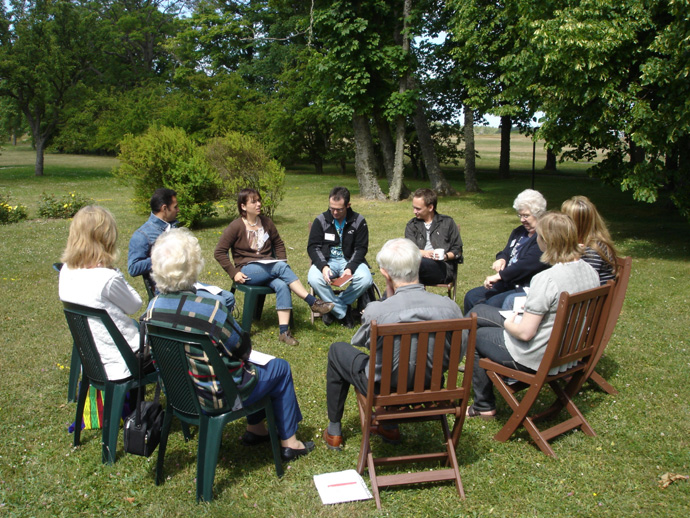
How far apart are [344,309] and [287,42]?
1396 inches

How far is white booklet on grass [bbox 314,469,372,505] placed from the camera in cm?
324

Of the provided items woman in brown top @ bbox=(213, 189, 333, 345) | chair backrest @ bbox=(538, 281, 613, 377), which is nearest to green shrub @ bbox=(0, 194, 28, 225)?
woman in brown top @ bbox=(213, 189, 333, 345)

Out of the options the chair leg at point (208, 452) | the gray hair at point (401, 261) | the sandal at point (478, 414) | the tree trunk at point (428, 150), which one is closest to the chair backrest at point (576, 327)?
the sandal at point (478, 414)

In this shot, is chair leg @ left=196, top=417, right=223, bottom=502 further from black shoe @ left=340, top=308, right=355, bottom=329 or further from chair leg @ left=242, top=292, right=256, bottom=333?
black shoe @ left=340, top=308, right=355, bottom=329

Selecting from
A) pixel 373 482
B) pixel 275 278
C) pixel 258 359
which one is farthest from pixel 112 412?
pixel 275 278

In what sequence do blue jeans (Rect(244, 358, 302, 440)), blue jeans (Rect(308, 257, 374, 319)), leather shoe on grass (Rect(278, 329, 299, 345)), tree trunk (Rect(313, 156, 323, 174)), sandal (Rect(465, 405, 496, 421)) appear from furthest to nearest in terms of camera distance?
tree trunk (Rect(313, 156, 323, 174)), blue jeans (Rect(308, 257, 374, 319)), leather shoe on grass (Rect(278, 329, 299, 345)), sandal (Rect(465, 405, 496, 421)), blue jeans (Rect(244, 358, 302, 440))

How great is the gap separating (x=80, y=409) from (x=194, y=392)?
3.91 feet

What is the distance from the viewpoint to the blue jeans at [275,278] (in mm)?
5914

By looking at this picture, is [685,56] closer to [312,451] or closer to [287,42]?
[312,451]

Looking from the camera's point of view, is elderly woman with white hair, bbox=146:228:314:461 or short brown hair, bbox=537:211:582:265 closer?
elderly woman with white hair, bbox=146:228:314:461

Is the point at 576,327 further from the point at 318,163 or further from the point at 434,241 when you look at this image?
the point at 318,163

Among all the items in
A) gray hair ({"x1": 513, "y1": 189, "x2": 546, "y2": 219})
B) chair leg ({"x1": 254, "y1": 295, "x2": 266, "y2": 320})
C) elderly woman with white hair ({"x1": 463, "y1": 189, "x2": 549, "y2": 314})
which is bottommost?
chair leg ({"x1": 254, "y1": 295, "x2": 266, "y2": 320})

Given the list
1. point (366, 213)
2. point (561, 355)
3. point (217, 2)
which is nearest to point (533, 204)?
point (561, 355)

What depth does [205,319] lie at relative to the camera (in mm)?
2996
